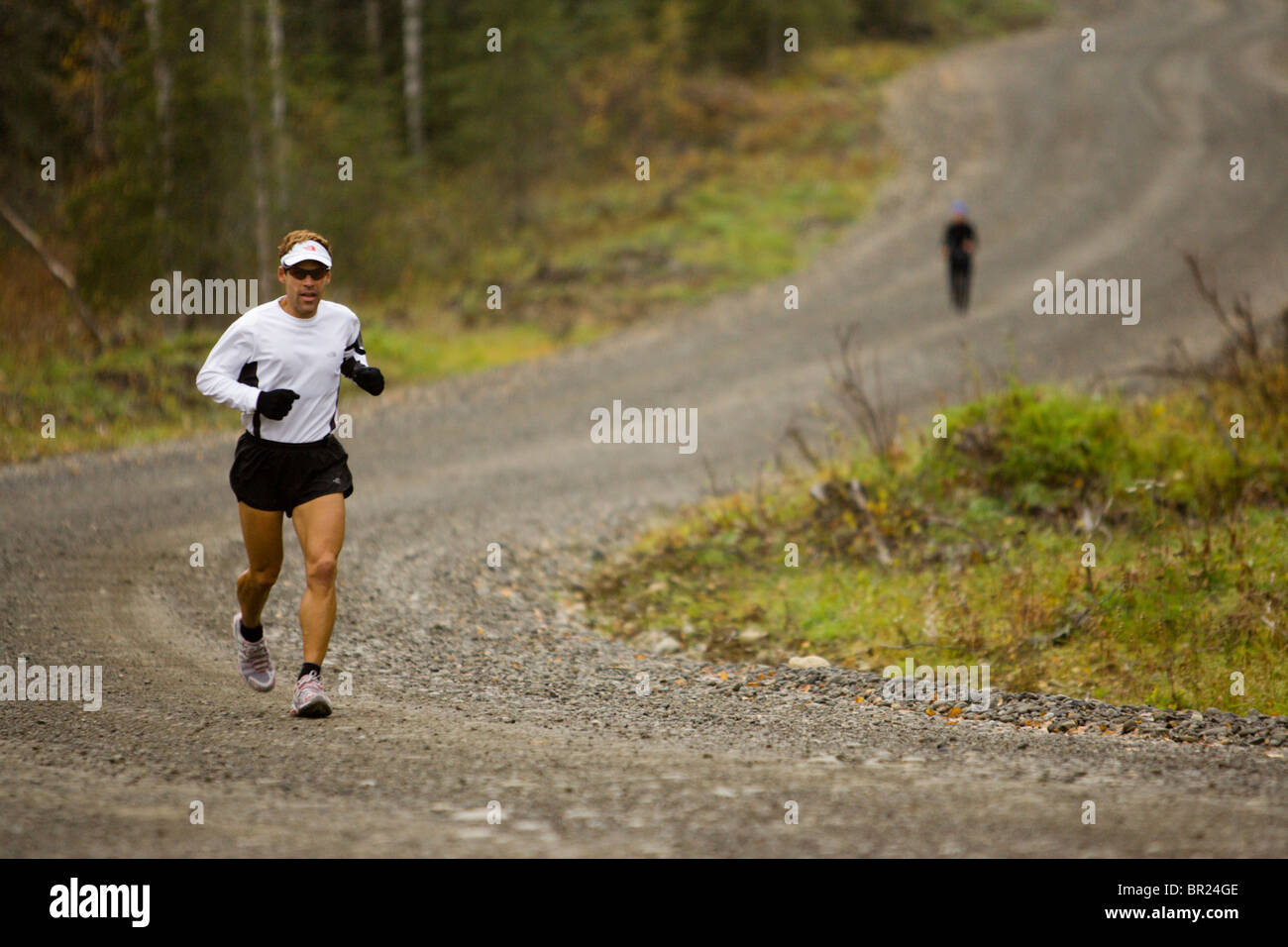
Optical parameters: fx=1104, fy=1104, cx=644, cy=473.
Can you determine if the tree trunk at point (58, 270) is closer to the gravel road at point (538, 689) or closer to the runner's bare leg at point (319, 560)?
the gravel road at point (538, 689)

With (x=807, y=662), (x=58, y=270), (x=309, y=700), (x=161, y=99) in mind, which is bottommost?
(x=309, y=700)

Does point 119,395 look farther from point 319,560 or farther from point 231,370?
point 319,560

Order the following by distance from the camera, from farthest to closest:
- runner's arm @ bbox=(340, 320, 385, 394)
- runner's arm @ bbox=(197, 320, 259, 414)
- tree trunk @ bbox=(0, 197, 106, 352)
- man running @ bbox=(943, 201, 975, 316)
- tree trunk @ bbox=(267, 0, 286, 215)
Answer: man running @ bbox=(943, 201, 975, 316) < tree trunk @ bbox=(267, 0, 286, 215) < tree trunk @ bbox=(0, 197, 106, 352) < runner's arm @ bbox=(340, 320, 385, 394) < runner's arm @ bbox=(197, 320, 259, 414)

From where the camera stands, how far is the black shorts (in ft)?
18.2

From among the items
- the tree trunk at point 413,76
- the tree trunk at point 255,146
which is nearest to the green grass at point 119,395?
the tree trunk at point 255,146

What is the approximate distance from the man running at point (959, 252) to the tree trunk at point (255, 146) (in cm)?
1056

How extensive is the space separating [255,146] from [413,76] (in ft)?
37.9

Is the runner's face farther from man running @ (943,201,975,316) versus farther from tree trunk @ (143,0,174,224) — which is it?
man running @ (943,201,975,316)

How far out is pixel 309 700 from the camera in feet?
17.9

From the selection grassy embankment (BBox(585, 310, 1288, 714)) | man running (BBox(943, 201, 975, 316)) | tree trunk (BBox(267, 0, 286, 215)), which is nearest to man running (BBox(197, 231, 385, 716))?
grassy embankment (BBox(585, 310, 1288, 714))

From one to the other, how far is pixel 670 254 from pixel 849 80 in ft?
45.4

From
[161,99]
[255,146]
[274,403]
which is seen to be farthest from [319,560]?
[255,146]

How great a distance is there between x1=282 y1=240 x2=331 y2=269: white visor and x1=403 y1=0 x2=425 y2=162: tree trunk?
2097cm
